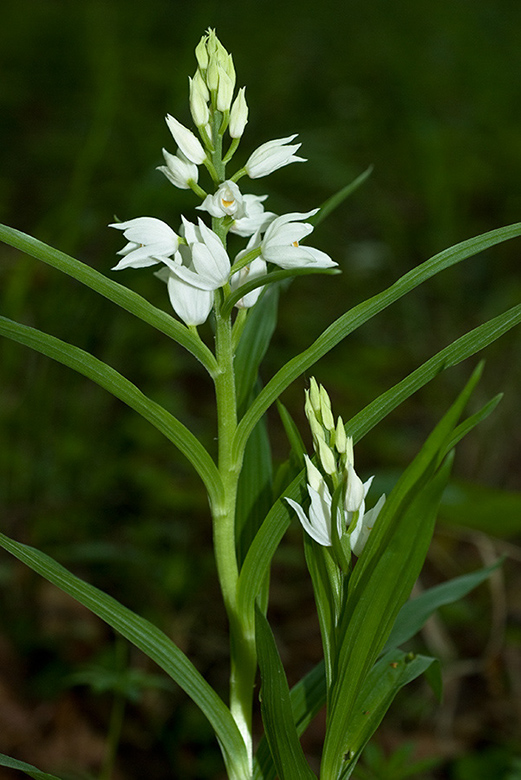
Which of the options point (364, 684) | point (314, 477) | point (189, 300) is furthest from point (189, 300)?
point (364, 684)

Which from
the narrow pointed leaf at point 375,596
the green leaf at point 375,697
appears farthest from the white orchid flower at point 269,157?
the green leaf at point 375,697

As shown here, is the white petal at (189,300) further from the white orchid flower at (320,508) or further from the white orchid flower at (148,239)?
the white orchid flower at (320,508)

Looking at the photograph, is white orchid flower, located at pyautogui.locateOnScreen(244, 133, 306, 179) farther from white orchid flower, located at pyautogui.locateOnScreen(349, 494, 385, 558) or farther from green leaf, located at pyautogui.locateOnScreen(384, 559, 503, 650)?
green leaf, located at pyautogui.locateOnScreen(384, 559, 503, 650)

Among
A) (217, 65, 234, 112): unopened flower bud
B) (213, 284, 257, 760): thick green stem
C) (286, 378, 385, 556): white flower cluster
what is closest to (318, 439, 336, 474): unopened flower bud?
(286, 378, 385, 556): white flower cluster

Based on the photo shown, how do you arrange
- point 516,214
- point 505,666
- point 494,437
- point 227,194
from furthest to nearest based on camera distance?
point 516,214, point 494,437, point 505,666, point 227,194

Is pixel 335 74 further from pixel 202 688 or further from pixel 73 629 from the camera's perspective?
pixel 202 688

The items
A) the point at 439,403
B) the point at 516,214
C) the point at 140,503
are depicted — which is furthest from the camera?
the point at 516,214

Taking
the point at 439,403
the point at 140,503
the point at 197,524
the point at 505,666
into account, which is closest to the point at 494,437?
the point at 439,403

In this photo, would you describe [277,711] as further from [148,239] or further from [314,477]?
[148,239]
